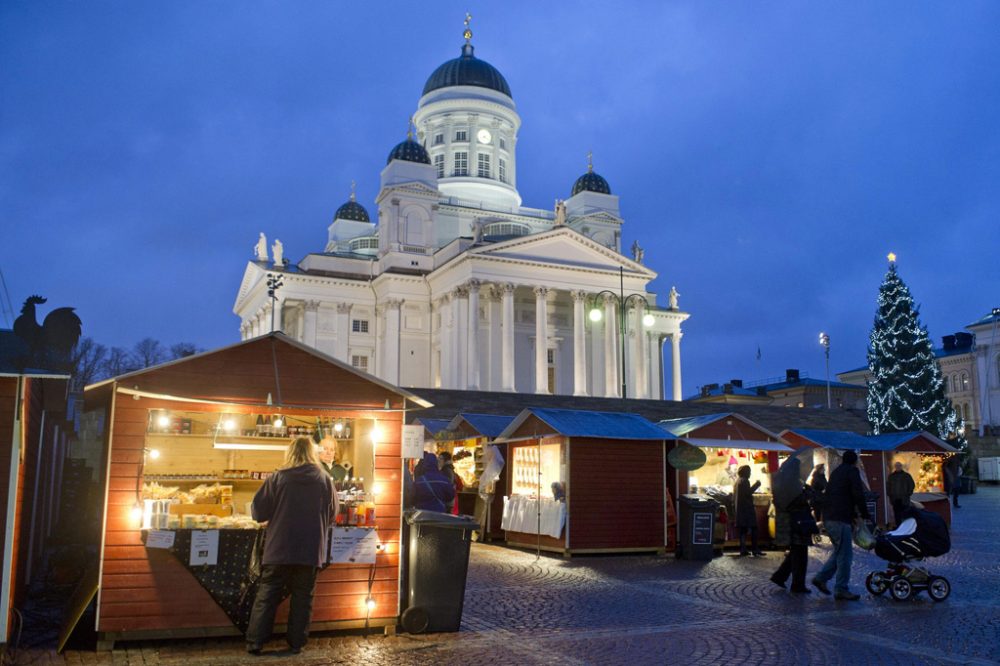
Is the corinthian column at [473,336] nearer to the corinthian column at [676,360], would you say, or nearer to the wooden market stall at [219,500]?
the corinthian column at [676,360]

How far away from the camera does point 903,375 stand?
49.4 meters

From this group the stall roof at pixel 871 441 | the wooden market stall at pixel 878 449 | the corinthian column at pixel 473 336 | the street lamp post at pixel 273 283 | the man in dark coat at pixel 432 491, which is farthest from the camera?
the corinthian column at pixel 473 336

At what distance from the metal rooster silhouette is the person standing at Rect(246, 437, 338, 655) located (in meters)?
5.74

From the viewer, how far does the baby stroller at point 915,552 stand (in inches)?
459

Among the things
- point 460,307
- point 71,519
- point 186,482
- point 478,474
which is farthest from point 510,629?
point 460,307

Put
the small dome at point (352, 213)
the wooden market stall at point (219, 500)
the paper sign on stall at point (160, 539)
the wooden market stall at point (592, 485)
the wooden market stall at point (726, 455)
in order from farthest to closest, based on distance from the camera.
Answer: the small dome at point (352, 213)
the wooden market stall at point (726, 455)
the wooden market stall at point (592, 485)
the wooden market stall at point (219, 500)
the paper sign on stall at point (160, 539)

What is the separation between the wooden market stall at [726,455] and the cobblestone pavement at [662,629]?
4.39 meters

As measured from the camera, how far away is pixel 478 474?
22109 mm

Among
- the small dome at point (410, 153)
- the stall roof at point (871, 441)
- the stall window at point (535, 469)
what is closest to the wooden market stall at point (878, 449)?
the stall roof at point (871, 441)

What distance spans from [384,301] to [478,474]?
112ft

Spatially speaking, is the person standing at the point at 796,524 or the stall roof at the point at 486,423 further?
the stall roof at the point at 486,423

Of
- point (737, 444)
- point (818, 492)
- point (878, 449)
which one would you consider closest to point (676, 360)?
point (878, 449)

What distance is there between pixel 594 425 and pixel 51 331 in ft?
33.3

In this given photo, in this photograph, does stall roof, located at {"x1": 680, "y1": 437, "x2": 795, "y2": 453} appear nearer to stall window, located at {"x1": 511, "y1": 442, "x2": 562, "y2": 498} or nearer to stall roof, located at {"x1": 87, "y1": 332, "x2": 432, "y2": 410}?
stall window, located at {"x1": 511, "y1": 442, "x2": 562, "y2": 498}
